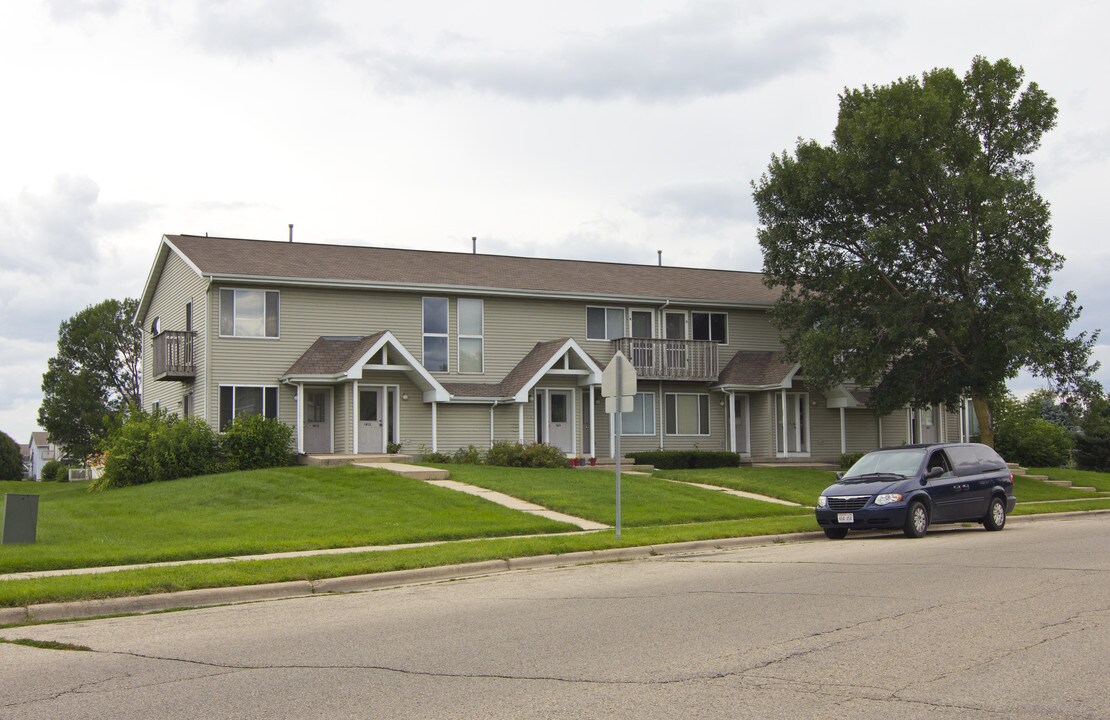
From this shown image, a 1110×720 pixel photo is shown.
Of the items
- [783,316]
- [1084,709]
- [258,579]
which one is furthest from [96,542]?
[783,316]

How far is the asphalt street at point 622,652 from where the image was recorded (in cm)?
650

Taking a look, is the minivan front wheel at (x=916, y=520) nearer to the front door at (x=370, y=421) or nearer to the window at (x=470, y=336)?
the front door at (x=370, y=421)

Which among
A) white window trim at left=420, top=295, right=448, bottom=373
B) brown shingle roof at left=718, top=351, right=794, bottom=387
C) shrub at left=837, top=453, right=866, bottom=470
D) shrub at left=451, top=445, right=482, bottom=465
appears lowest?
shrub at left=837, top=453, right=866, bottom=470

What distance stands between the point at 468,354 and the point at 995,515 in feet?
59.2

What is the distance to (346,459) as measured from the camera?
29.0 meters

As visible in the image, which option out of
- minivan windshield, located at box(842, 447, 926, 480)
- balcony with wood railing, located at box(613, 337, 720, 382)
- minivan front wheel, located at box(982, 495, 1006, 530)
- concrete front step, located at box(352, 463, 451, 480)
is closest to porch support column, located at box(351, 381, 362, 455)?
concrete front step, located at box(352, 463, 451, 480)

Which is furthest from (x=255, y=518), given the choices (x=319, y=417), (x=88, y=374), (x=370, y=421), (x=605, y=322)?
(x=88, y=374)

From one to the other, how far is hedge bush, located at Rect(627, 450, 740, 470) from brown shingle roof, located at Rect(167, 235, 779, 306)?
539 centimetres

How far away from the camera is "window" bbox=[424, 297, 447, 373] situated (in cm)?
3303

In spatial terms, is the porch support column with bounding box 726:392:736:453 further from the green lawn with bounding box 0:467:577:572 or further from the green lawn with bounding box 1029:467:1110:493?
the green lawn with bounding box 0:467:577:572

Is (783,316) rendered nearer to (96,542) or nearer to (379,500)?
(379,500)

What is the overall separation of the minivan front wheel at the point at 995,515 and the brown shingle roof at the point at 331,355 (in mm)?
17073

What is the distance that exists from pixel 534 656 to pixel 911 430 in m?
34.3

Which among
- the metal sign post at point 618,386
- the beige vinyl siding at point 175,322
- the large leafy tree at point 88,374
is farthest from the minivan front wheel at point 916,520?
the large leafy tree at point 88,374
